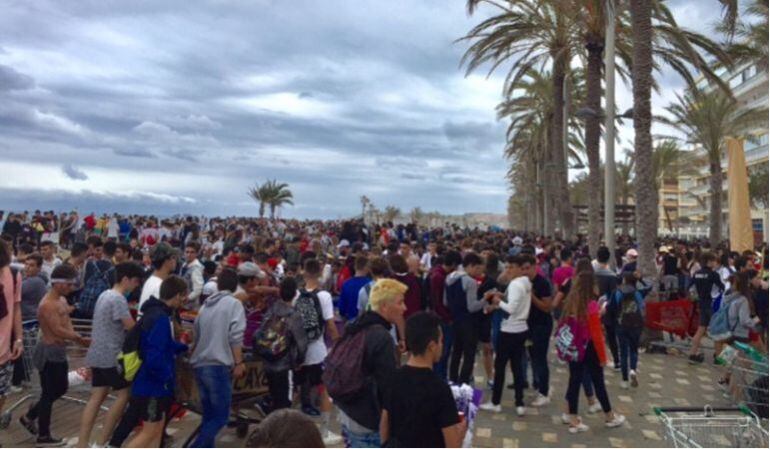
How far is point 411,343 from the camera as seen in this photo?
11.0 feet

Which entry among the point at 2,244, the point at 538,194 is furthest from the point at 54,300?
the point at 538,194

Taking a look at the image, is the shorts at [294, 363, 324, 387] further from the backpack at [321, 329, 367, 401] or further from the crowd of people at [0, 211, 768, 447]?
the backpack at [321, 329, 367, 401]

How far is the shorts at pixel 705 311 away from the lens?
1002 cm

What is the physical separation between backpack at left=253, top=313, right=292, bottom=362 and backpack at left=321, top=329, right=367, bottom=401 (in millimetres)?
1855

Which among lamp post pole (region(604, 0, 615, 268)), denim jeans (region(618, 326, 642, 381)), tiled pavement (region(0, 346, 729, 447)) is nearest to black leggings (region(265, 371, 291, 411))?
tiled pavement (region(0, 346, 729, 447))

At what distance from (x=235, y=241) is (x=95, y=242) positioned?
481 centimetres

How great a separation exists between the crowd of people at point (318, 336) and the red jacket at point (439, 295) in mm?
15

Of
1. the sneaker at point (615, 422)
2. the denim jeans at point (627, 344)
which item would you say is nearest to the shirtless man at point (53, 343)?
the sneaker at point (615, 422)

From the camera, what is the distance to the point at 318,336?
19.9ft

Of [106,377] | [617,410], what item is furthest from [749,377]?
[106,377]

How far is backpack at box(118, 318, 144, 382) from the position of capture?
4.81 meters

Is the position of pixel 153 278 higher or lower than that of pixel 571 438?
higher

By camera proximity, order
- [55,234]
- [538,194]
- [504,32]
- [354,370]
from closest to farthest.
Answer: [354,370] → [504,32] → [55,234] → [538,194]

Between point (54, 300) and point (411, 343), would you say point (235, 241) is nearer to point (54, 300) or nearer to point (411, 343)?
point (54, 300)
